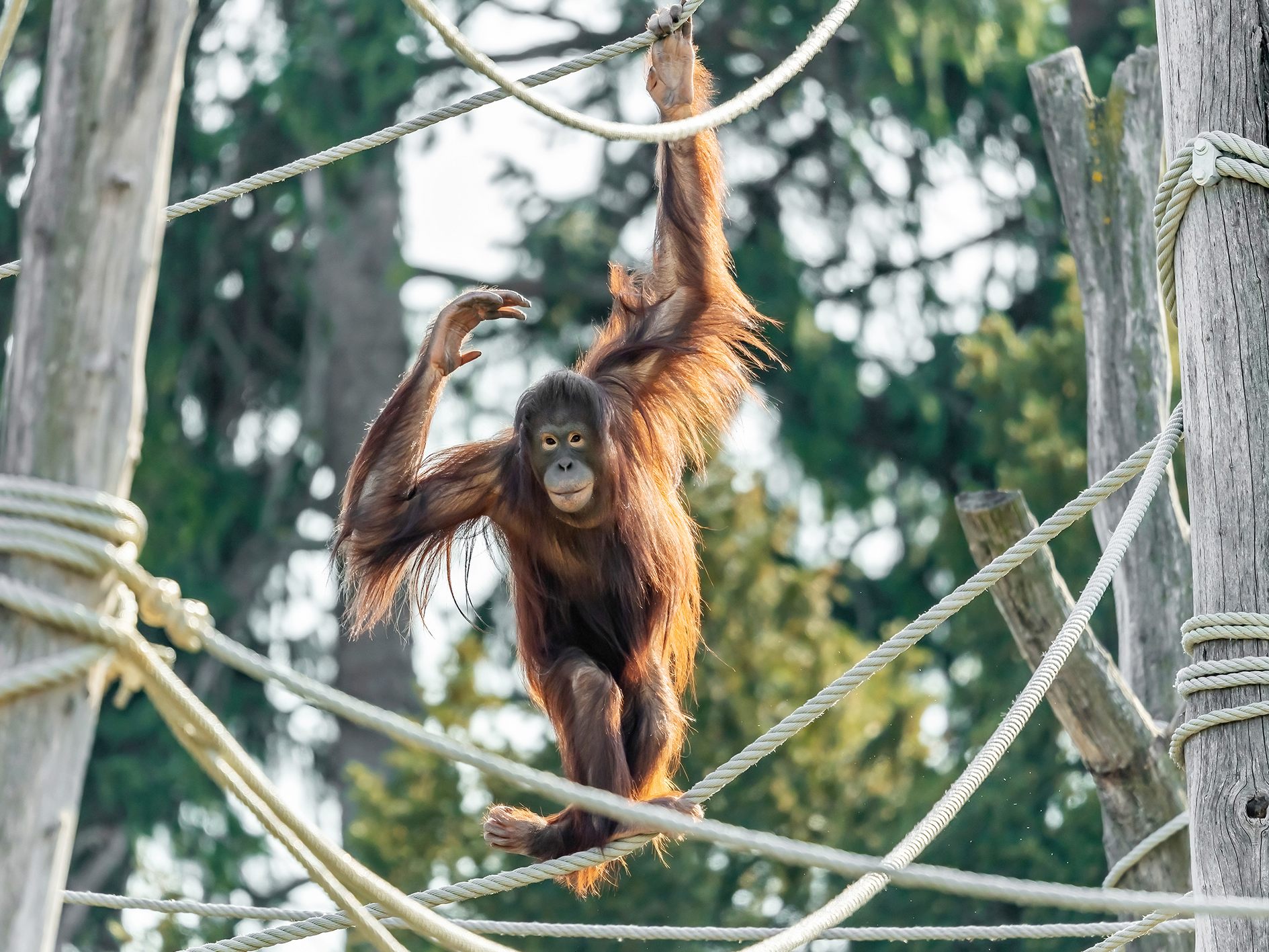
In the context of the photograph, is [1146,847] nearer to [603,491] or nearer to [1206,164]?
[603,491]

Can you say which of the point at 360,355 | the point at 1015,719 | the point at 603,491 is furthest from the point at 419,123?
the point at 360,355

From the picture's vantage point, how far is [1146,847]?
→ 16.1 feet

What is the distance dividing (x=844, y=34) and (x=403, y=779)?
6.05 m

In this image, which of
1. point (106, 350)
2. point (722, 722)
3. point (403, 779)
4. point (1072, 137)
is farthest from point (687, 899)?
point (106, 350)

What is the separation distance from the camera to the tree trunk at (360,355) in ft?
42.9

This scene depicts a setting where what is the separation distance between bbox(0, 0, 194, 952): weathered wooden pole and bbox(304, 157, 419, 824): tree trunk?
1062 centimetres

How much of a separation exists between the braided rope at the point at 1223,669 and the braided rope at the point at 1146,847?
176 cm

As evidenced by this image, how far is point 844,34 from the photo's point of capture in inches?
477

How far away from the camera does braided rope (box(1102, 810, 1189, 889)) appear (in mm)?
4836

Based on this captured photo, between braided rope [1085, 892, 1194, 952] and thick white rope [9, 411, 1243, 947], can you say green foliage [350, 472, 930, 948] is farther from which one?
thick white rope [9, 411, 1243, 947]

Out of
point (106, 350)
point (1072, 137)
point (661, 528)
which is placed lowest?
point (106, 350)

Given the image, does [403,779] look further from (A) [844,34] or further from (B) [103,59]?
(B) [103,59]

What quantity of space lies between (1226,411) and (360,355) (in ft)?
35.1


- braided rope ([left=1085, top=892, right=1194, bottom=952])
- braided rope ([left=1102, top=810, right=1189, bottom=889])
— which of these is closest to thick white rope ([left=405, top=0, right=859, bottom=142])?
braided rope ([left=1085, top=892, right=1194, bottom=952])
